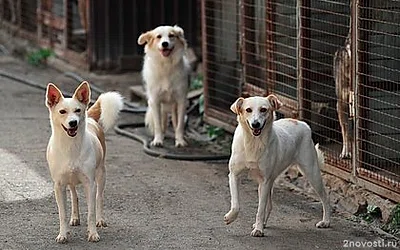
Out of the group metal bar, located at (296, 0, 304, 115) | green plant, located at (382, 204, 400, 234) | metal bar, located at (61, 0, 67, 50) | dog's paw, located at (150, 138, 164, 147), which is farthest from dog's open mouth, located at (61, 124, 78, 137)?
metal bar, located at (61, 0, 67, 50)

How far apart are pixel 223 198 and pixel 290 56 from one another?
5.43ft

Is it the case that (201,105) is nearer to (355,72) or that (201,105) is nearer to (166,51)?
(166,51)

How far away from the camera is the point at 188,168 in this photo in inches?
344

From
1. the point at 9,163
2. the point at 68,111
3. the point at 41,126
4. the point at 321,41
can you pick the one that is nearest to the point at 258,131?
the point at 68,111

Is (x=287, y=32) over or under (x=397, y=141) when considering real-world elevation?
over

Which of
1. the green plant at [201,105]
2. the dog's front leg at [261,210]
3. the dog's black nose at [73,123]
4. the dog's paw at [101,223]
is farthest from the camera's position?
the green plant at [201,105]

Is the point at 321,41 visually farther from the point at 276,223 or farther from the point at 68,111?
the point at 68,111

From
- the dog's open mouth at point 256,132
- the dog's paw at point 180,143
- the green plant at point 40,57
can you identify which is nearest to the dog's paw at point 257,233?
the dog's open mouth at point 256,132

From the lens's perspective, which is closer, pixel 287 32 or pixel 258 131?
pixel 258 131

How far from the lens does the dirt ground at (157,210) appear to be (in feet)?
20.9

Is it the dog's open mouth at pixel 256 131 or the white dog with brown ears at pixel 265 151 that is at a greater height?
the dog's open mouth at pixel 256 131

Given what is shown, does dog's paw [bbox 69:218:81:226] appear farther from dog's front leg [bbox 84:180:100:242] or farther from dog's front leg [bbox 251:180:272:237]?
dog's front leg [bbox 251:180:272:237]

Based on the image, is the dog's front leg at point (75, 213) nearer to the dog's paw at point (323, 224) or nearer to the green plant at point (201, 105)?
the dog's paw at point (323, 224)

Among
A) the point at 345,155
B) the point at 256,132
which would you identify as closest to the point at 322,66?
the point at 345,155
